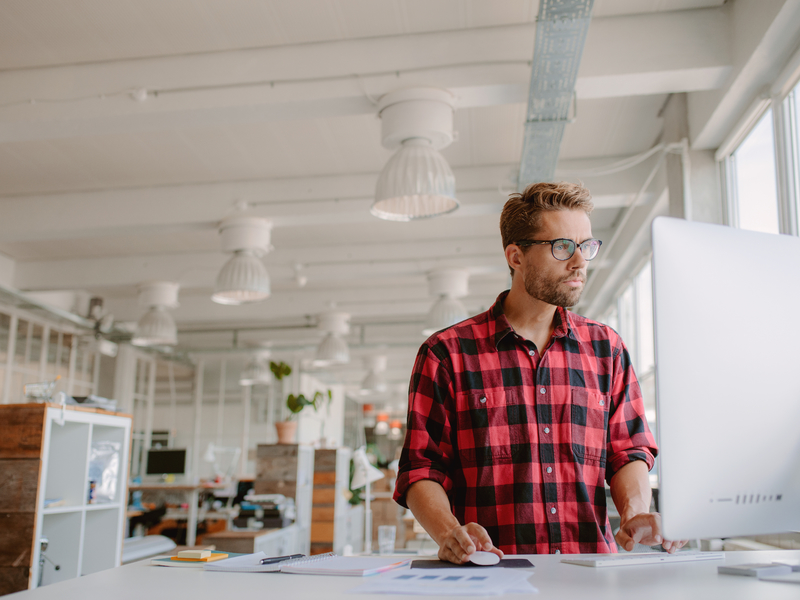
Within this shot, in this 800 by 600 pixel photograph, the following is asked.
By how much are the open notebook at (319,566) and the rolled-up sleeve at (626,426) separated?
0.64 meters

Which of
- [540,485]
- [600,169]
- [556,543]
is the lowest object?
[556,543]

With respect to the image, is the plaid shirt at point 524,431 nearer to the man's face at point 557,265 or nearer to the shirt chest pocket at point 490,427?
the shirt chest pocket at point 490,427

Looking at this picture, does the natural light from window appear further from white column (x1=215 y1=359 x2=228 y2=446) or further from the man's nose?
white column (x1=215 y1=359 x2=228 y2=446)

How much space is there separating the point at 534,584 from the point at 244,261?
4.49 metres

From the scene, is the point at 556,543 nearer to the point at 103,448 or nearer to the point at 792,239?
the point at 792,239

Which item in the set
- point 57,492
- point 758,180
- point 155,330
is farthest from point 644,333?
point 57,492

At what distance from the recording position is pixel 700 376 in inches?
37.4

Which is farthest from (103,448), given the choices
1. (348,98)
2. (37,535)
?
(348,98)

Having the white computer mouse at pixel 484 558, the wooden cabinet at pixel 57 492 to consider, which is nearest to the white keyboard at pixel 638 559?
the white computer mouse at pixel 484 558

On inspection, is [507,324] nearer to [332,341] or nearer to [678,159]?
[678,159]

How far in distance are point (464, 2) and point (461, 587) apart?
3.21 metres

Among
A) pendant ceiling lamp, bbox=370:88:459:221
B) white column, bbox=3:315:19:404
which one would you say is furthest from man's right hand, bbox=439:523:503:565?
white column, bbox=3:315:19:404

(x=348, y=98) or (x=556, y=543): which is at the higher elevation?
(x=348, y=98)

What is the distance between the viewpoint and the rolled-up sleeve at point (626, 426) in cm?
164
